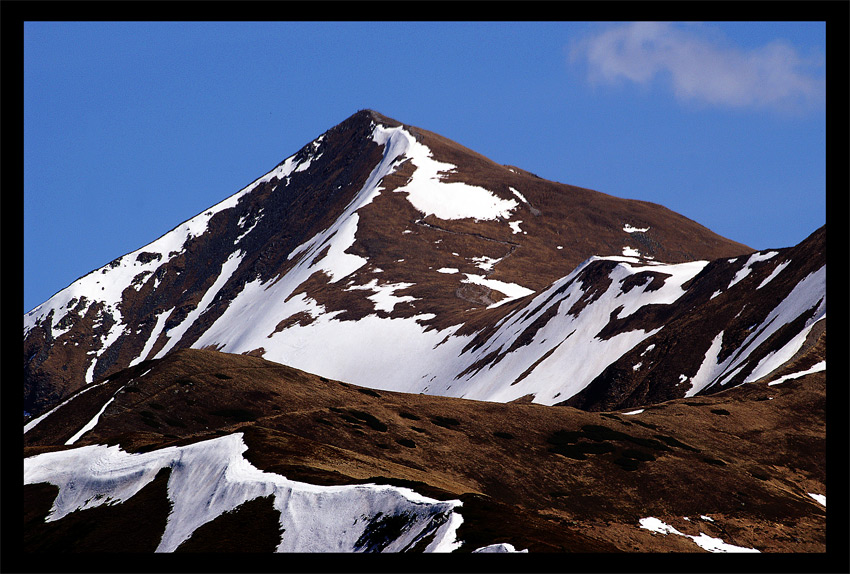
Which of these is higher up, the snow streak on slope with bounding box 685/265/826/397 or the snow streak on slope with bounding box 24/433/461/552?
the snow streak on slope with bounding box 685/265/826/397

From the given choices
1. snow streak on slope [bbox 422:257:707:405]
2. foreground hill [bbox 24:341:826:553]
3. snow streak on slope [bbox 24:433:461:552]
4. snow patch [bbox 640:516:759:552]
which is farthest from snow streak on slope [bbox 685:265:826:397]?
snow streak on slope [bbox 24:433:461:552]

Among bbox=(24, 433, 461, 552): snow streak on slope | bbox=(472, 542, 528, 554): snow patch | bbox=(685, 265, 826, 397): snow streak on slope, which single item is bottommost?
bbox=(472, 542, 528, 554): snow patch

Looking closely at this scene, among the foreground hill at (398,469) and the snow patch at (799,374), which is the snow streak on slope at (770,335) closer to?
the snow patch at (799,374)

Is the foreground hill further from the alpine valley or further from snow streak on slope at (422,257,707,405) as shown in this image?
snow streak on slope at (422,257,707,405)

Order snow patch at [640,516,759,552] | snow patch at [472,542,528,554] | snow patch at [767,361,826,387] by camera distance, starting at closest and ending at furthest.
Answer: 1. snow patch at [472,542,528,554]
2. snow patch at [640,516,759,552]
3. snow patch at [767,361,826,387]

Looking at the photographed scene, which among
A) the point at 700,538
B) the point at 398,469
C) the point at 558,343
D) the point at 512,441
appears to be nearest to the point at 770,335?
the point at 512,441

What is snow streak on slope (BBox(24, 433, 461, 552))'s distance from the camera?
4344cm

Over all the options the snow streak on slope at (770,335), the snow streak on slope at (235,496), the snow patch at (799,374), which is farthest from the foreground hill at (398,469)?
the snow streak on slope at (770,335)

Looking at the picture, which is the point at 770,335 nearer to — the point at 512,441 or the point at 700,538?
the point at 512,441

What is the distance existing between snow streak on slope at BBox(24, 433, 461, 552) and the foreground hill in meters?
0.11

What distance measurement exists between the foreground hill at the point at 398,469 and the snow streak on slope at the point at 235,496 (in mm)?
106

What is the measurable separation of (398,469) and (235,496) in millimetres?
11139

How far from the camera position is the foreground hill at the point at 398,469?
46.1 m
